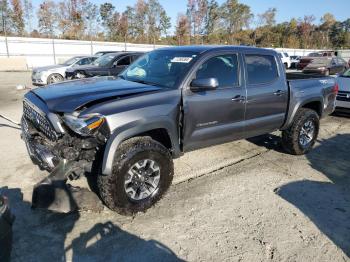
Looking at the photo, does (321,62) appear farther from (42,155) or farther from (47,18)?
(47,18)

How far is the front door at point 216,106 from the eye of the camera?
4086mm

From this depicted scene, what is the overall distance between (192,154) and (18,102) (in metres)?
7.57

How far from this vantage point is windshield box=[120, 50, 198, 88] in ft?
13.8

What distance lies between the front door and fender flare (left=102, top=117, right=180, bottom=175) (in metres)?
0.35

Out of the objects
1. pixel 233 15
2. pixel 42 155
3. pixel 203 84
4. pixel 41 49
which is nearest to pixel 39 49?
pixel 41 49

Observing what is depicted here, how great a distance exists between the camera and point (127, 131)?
345cm

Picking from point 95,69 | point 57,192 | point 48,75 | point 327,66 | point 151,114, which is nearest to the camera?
point 57,192

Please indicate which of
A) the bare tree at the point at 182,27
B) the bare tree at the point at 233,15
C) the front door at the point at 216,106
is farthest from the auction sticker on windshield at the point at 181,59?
the bare tree at the point at 233,15

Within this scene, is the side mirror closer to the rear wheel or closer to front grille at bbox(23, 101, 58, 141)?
front grille at bbox(23, 101, 58, 141)

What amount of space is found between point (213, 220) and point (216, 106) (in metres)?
1.49

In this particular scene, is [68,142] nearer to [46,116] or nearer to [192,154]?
[46,116]

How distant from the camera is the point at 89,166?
3486mm

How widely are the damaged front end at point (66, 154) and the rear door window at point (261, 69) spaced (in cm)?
253

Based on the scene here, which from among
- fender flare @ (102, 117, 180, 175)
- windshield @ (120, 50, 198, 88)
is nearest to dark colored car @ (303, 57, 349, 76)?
windshield @ (120, 50, 198, 88)
